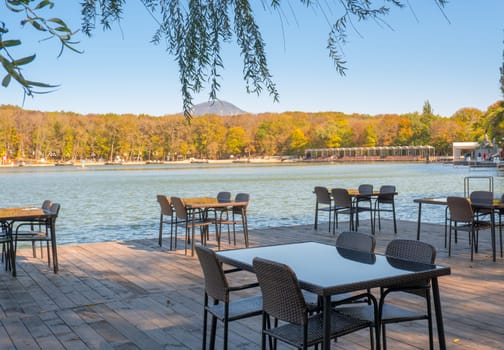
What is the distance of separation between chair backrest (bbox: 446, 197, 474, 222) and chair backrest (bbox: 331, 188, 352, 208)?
2319 millimetres

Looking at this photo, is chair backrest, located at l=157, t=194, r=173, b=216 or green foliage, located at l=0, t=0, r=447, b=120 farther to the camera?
chair backrest, located at l=157, t=194, r=173, b=216

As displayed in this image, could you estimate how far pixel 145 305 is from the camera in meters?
4.46

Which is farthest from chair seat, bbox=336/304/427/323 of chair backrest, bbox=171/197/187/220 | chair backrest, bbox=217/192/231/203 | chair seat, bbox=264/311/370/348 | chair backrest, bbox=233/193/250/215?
chair backrest, bbox=217/192/231/203

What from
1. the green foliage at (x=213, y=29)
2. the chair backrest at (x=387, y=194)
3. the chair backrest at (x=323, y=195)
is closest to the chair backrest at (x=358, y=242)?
the green foliage at (x=213, y=29)

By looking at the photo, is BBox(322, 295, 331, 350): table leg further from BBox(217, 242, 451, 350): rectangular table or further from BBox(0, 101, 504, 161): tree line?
BBox(0, 101, 504, 161): tree line

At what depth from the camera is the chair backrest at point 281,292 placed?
230cm

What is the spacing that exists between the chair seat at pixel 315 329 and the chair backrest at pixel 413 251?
0.52 metres

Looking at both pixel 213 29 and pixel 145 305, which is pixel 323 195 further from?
pixel 213 29

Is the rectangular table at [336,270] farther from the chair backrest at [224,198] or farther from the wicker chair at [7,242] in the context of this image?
the chair backrest at [224,198]

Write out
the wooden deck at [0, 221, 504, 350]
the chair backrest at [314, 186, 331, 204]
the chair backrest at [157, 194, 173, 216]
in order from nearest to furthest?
the wooden deck at [0, 221, 504, 350] < the chair backrest at [157, 194, 173, 216] < the chair backrest at [314, 186, 331, 204]

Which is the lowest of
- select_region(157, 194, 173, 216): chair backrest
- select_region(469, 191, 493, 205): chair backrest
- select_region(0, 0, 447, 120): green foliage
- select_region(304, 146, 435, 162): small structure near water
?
select_region(304, 146, 435, 162): small structure near water

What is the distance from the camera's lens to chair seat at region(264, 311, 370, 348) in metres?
2.38

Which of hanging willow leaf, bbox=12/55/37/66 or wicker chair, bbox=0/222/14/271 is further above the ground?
hanging willow leaf, bbox=12/55/37/66

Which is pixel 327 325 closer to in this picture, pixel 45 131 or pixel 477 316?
pixel 477 316
